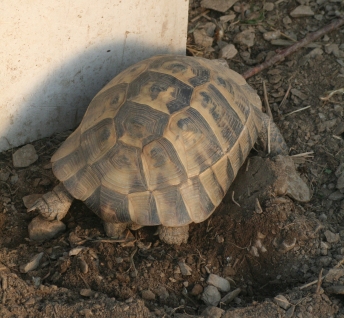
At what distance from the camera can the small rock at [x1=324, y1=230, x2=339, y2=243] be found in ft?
10.6

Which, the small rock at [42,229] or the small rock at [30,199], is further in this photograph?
the small rock at [30,199]

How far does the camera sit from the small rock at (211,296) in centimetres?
306

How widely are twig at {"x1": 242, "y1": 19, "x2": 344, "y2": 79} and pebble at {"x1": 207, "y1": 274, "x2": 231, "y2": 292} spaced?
1.85 metres

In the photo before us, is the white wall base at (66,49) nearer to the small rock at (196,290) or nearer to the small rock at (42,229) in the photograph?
the small rock at (42,229)

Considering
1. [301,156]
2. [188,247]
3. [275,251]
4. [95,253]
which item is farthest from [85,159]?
[301,156]

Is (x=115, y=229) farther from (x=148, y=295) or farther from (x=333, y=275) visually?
(x=333, y=275)

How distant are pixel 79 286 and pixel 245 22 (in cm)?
286

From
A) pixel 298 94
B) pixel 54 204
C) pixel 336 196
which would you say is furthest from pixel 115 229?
pixel 298 94

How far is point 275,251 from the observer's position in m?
3.22

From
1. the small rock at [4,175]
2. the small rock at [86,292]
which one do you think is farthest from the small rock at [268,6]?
the small rock at [86,292]

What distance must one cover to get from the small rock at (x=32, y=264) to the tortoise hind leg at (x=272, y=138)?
5.63 ft

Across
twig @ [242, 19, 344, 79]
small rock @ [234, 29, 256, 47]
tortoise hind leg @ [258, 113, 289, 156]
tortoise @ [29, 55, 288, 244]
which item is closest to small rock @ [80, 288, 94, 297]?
tortoise @ [29, 55, 288, 244]

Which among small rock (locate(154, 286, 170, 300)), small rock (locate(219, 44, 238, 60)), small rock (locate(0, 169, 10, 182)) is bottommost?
small rock (locate(154, 286, 170, 300))

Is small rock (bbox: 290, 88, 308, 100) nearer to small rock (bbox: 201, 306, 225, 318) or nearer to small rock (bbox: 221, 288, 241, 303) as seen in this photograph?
small rock (bbox: 221, 288, 241, 303)
